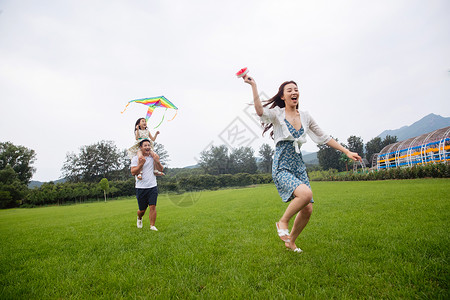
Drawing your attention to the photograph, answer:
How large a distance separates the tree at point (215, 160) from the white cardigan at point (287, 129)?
5988cm

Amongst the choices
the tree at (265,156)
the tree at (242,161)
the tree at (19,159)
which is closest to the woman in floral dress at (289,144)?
the tree at (242,161)

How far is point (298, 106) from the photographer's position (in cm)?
358

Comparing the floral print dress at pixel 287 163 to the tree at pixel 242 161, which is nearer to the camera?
the floral print dress at pixel 287 163

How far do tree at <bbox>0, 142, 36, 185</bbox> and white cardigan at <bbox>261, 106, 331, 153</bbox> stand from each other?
242ft

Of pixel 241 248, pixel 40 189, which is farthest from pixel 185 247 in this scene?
pixel 40 189

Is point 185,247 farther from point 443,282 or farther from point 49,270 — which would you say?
point 443,282

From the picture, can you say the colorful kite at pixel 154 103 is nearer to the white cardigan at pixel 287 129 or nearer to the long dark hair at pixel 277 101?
the long dark hair at pixel 277 101

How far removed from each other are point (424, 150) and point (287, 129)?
1111 inches

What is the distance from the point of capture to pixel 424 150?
23.0 meters

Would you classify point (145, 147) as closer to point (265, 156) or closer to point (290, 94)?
point (290, 94)

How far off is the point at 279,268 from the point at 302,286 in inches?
17.7

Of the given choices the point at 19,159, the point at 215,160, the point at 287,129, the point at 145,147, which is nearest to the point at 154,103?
the point at 145,147

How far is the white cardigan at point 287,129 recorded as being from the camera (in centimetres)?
316

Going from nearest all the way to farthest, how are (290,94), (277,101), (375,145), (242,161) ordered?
1. (290,94)
2. (277,101)
3. (242,161)
4. (375,145)
